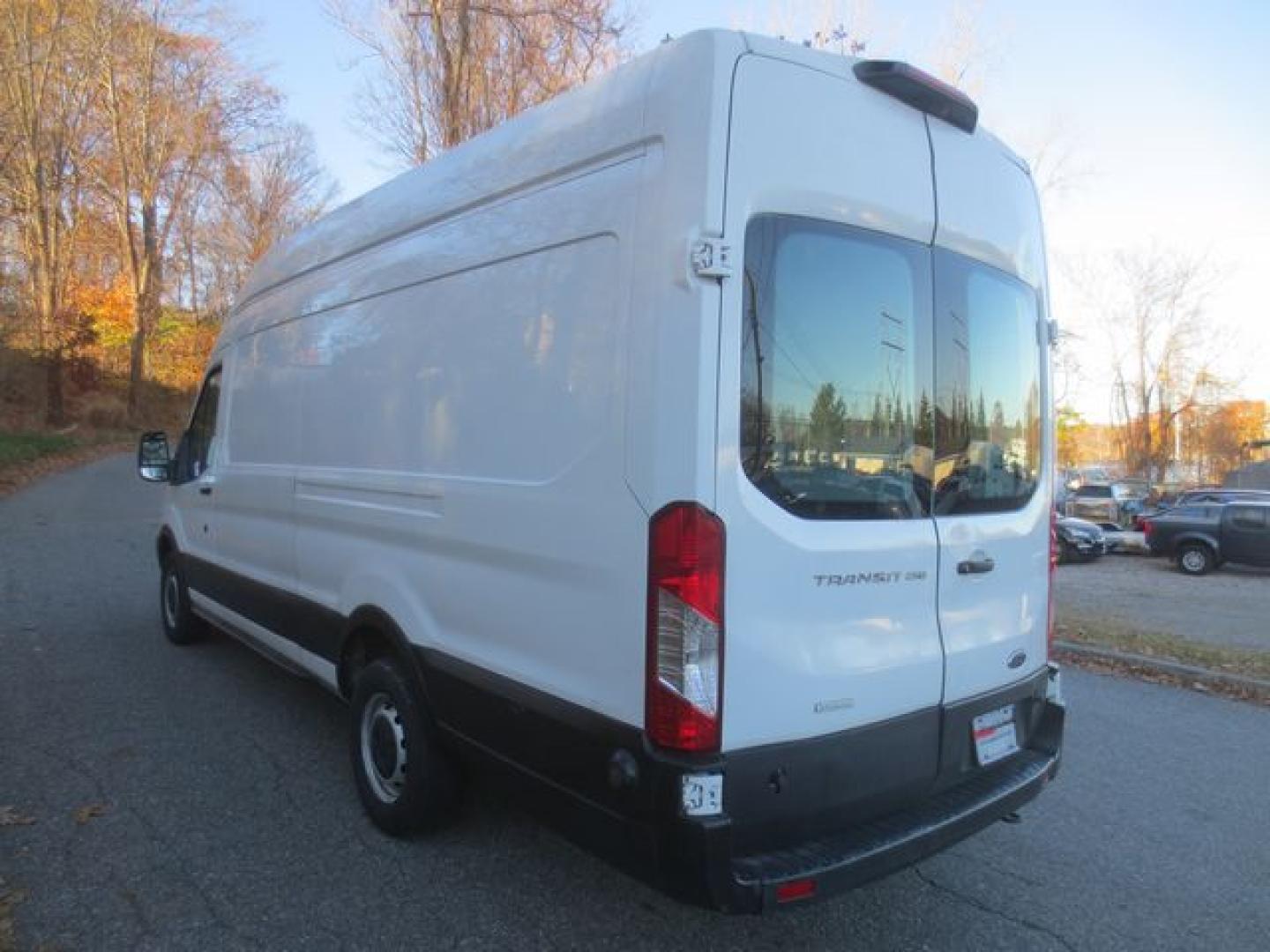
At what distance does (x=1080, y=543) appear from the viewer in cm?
1942

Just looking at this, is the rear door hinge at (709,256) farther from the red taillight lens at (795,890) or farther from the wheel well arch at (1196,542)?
the wheel well arch at (1196,542)

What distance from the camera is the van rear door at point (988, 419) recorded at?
287 centimetres

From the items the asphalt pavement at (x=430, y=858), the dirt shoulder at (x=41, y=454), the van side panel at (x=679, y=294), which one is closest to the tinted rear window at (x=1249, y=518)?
the asphalt pavement at (x=430, y=858)

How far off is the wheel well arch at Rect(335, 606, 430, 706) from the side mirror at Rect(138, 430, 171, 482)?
3.06 m

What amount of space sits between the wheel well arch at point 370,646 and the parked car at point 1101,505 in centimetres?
3156

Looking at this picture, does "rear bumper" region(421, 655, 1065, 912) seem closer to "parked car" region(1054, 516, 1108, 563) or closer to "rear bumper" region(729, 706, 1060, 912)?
"rear bumper" region(729, 706, 1060, 912)

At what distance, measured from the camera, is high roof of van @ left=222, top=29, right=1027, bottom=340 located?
238cm

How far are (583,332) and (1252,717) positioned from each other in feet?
18.3

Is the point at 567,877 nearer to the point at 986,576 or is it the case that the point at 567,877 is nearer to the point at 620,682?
the point at 620,682

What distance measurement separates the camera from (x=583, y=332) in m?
2.57

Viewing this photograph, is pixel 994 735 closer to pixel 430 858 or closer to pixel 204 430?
pixel 430 858

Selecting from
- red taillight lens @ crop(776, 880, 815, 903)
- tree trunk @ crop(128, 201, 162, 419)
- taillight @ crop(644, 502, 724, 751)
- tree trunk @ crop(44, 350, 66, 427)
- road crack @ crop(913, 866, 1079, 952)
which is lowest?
road crack @ crop(913, 866, 1079, 952)

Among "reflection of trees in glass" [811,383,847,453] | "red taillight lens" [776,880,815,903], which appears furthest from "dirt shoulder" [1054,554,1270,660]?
"red taillight lens" [776,880,815,903]

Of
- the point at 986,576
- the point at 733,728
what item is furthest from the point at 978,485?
the point at 733,728
